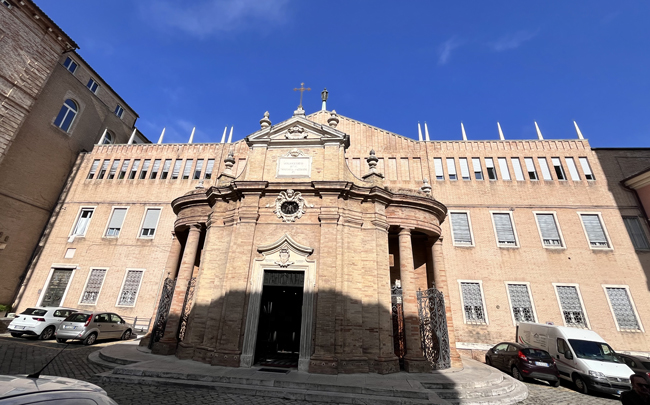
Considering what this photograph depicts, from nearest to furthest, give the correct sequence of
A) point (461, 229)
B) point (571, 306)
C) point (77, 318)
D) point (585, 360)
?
1. point (585, 360)
2. point (77, 318)
3. point (571, 306)
4. point (461, 229)

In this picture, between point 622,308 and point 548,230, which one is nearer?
point 622,308

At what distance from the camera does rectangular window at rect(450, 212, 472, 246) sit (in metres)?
19.7

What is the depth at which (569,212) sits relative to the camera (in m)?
19.9

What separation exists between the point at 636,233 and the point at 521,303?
30.8 ft

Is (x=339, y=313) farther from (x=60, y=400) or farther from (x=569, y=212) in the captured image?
(x=569, y=212)

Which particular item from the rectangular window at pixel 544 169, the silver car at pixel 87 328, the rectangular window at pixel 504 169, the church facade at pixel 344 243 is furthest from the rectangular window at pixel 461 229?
the silver car at pixel 87 328

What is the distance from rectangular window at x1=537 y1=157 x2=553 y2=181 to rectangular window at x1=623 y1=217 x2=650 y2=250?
5086mm

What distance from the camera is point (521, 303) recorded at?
17.8 m

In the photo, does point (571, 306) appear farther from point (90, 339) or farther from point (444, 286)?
point (90, 339)

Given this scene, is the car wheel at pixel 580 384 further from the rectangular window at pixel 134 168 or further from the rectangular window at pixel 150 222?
the rectangular window at pixel 134 168

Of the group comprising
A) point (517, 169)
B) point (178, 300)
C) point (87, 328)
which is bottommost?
point (87, 328)

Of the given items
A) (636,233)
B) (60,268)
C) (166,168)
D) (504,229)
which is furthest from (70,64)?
(636,233)

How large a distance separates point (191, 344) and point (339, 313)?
18.5ft

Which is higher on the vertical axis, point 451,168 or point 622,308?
point 451,168
